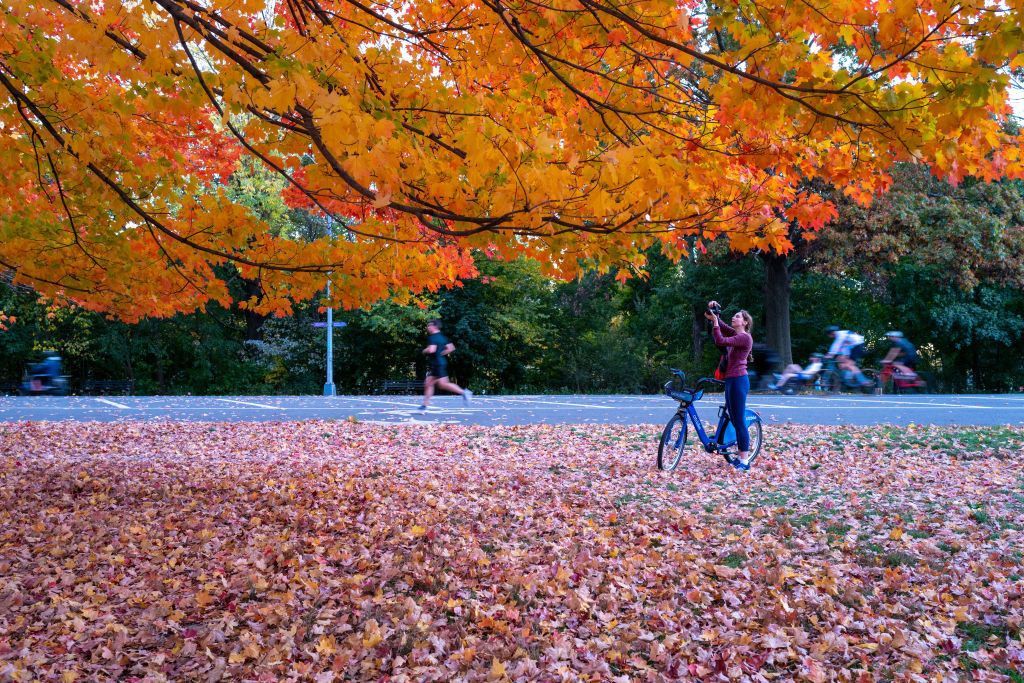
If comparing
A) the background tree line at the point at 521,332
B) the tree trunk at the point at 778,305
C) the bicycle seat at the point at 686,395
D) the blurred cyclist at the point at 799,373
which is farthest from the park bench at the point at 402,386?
the bicycle seat at the point at 686,395

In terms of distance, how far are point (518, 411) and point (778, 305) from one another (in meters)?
13.3

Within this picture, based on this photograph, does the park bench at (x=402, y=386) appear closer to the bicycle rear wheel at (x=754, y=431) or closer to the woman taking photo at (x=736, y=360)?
the bicycle rear wheel at (x=754, y=431)

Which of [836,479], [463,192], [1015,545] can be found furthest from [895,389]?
[463,192]

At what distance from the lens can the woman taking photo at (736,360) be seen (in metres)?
8.31

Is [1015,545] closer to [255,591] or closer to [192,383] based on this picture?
[255,591]

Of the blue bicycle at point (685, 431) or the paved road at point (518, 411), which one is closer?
the blue bicycle at point (685, 431)

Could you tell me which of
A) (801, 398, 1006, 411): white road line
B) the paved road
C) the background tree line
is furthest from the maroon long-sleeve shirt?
the background tree line

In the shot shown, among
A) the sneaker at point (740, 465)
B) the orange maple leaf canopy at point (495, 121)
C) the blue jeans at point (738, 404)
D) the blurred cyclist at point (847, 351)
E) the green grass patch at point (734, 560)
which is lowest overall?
the green grass patch at point (734, 560)

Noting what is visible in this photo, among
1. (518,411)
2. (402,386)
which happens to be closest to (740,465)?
(518,411)

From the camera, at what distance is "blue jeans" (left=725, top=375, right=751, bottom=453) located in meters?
8.64

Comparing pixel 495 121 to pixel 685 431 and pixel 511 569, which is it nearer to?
pixel 511 569

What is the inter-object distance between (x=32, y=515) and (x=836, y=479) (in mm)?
7429

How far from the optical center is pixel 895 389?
34.0 meters

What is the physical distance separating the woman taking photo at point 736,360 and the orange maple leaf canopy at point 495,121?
2298 mm
